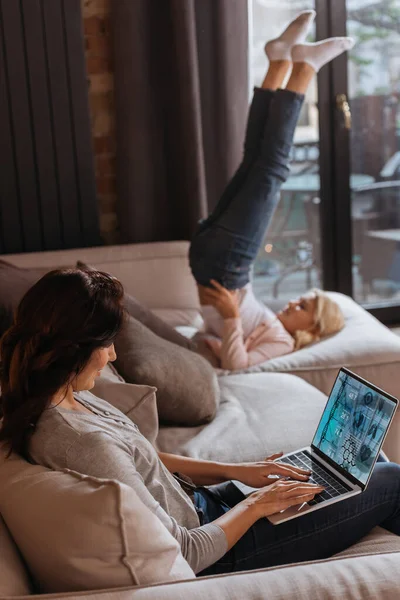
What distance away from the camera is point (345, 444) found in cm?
165

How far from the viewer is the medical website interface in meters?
1.54

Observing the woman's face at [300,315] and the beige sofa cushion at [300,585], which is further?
the woman's face at [300,315]

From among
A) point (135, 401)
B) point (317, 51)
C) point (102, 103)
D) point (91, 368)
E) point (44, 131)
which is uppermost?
point (317, 51)

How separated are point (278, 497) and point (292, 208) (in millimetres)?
2631

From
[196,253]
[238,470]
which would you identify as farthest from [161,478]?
[196,253]

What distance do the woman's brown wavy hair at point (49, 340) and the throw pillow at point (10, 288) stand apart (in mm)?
857

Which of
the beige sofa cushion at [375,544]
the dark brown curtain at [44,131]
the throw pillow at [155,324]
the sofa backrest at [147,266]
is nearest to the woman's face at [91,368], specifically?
the beige sofa cushion at [375,544]

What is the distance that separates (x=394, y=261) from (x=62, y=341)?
3.17 metres

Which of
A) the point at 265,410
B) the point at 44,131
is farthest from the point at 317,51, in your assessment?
the point at 265,410

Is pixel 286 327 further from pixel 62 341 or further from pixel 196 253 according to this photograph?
pixel 62 341

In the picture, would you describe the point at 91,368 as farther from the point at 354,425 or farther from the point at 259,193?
the point at 259,193

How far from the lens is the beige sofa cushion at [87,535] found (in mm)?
1104

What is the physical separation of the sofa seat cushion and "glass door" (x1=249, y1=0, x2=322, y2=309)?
4.75 ft

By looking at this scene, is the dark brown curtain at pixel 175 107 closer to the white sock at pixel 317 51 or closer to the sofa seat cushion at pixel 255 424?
the white sock at pixel 317 51
